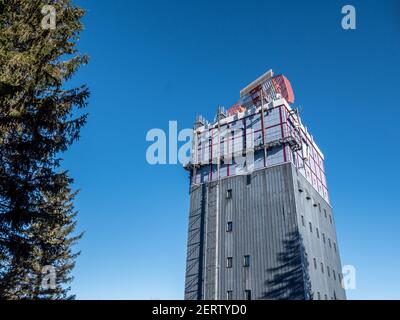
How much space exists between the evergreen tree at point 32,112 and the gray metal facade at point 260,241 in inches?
721

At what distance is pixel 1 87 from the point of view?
10789 mm

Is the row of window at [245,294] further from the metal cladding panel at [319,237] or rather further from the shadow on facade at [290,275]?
the metal cladding panel at [319,237]

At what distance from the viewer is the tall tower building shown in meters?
26.8

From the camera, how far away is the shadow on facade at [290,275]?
2481cm

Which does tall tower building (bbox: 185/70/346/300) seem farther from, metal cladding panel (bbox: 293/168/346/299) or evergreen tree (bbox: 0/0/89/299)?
evergreen tree (bbox: 0/0/89/299)

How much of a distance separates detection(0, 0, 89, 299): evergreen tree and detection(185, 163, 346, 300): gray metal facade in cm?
1830

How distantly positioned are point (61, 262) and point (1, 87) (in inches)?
1045

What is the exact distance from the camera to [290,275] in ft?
83.5

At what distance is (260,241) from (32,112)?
22.0 metres

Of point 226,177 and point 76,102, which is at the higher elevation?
point 226,177

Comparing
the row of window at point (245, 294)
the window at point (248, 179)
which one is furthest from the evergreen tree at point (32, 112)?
the window at point (248, 179)
